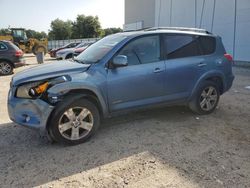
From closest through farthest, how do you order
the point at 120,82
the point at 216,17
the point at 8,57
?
the point at 120,82 → the point at 8,57 → the point at 216,17

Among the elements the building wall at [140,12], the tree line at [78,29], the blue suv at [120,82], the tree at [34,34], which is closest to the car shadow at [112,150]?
the blue suv at [120,82]

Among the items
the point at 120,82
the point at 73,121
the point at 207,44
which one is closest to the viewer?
the point at 73,121

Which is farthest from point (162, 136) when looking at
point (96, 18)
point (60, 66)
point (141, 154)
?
point (96, 18)

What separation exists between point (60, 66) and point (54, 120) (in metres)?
1.03

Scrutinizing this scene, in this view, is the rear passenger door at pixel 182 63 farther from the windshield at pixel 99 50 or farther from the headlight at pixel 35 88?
the headlight at pixel 35 88

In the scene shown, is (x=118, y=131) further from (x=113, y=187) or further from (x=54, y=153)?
(x=113, y=187)

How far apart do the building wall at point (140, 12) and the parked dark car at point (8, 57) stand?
51.8 feet

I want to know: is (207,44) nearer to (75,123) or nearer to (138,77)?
(138,77)

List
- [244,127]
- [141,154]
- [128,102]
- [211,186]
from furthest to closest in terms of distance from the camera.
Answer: [244,127] → [128,102] → [141,154] → [211,186]

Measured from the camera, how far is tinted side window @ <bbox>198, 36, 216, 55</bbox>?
5405mm

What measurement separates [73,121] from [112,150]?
73 cm

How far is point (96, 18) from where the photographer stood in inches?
2343

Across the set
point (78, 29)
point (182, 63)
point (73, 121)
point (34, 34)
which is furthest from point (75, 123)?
point (34, 34)

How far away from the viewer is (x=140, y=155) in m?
3.79
